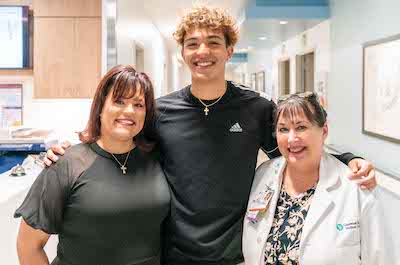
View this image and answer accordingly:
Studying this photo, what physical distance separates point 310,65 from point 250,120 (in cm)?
522

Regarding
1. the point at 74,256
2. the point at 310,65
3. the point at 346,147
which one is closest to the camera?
the point at 74,256

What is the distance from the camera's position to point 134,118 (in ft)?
4.93

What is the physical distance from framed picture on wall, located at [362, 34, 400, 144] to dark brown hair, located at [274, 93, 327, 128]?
6.69ft

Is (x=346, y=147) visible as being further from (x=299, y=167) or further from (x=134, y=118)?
(x=134, y=118)

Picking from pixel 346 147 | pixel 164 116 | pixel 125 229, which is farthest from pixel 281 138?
pixel 346 147

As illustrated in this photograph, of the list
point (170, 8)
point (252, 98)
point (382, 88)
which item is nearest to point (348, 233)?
point (252, 98)

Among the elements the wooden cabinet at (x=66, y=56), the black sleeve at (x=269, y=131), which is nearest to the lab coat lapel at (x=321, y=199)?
the black sleeve at (x=269, y=131)

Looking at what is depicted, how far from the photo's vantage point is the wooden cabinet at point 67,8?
10.3ft

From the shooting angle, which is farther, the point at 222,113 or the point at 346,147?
the point at 346,147

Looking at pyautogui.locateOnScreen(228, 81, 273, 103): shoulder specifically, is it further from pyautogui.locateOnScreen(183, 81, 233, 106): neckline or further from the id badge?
the id badge

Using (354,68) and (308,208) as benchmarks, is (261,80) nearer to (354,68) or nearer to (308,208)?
(354,68)

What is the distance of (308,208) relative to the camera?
1.43 m

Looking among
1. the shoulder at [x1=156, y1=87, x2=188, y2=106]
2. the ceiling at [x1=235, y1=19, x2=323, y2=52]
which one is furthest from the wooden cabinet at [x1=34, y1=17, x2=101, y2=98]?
the ceiling at [x1=235, y1=19, x2=323, y2=52]

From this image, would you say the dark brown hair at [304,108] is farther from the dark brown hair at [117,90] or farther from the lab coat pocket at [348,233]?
the dark brown hair at [117,90]
